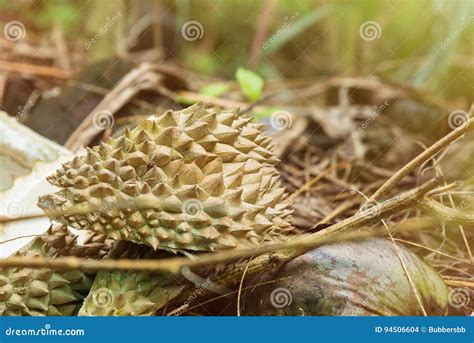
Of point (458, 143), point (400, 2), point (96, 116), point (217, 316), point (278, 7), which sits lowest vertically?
point (217, 316)

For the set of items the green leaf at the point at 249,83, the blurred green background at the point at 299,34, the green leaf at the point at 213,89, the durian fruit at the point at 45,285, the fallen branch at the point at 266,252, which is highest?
the blurred green background at the point at 299,34

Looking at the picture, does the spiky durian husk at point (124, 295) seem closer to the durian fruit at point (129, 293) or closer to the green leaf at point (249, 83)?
the durian fruit at point (129, 293)

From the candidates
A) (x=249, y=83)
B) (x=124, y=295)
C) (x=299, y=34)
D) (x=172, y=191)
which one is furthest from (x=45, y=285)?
(x=299, y=34)

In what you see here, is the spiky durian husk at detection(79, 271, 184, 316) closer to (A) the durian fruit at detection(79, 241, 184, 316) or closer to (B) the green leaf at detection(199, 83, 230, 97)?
(A) the durian fruit at detection(79, 241, 184, 316)

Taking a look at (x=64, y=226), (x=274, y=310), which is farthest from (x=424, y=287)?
(x=64, y=226)

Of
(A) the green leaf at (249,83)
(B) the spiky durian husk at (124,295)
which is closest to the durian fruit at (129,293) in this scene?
(B) the spiky durian husk at (124,295)

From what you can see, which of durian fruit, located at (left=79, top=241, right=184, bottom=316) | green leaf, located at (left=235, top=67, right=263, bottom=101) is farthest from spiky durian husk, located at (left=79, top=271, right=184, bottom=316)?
green leaf, located at (left=235, top=67, right=263, bottom=101)

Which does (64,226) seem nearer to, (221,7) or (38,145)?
(38,145)
